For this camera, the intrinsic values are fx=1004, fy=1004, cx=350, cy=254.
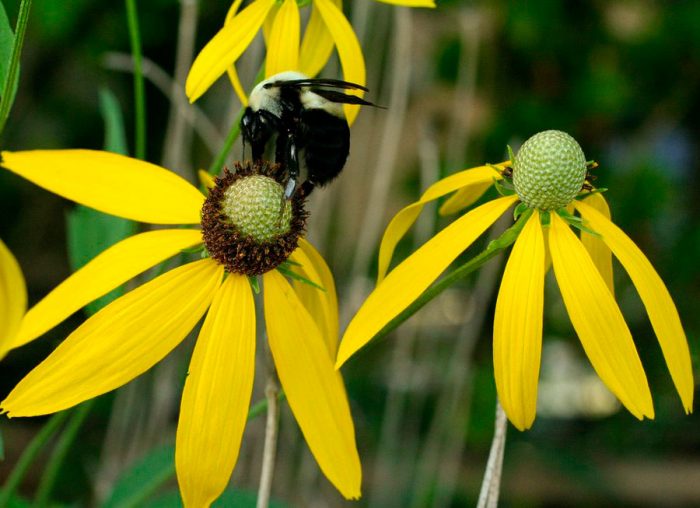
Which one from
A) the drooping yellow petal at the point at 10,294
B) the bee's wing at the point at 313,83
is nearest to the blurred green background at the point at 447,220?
the bee's wing at the point at 313,83

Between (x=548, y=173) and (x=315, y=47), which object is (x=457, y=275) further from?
(x=315, y=47)

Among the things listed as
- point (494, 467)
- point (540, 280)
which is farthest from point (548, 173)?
point (494, 467)

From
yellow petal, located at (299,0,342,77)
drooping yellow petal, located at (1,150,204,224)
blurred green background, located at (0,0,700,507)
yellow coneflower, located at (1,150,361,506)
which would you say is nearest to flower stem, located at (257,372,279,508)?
yellow coneflower, located at (1,150,361,506)

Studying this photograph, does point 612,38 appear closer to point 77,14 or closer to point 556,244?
point 77,14

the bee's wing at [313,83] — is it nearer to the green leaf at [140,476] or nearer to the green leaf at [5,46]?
the green leaf at [5,46]

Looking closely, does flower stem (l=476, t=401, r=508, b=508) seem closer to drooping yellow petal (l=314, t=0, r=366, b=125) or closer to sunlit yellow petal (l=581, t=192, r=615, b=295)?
sunlit yellow petal (l=581, t=192, r=615, b=295)
